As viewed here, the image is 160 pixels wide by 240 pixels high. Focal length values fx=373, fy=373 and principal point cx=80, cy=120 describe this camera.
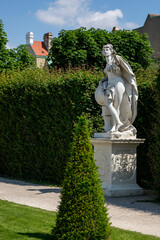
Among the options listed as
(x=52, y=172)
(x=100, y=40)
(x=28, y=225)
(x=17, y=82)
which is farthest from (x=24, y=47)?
(x=28, y=225)

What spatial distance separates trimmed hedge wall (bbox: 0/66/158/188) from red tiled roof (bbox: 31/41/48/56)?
35.4 meters

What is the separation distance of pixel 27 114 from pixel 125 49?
9437mm

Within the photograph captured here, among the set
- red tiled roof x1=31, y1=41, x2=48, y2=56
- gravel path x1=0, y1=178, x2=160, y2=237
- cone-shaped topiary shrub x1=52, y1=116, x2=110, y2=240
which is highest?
red tiled roof x1=31, y1=41, x2=48, y2=56

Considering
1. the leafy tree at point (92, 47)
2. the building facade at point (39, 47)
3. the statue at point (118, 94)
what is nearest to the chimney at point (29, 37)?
the building facade at point (39, 47)

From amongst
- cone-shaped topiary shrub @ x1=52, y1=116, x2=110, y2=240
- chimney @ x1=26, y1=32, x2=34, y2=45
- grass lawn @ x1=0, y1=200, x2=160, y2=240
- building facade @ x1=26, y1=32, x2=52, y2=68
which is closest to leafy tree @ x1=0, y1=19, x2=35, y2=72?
grass lawn @ x1=0, y1=200, x2=160, y2=240

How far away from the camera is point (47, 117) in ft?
36.3

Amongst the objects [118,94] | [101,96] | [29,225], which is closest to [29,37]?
[101,96]

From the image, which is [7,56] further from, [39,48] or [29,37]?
[29,37]

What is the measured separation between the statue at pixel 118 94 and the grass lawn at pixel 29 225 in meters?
2.89

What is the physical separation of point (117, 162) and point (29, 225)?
135 inches

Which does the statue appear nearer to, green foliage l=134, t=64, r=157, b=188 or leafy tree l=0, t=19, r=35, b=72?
green foliage l=134, t=64, r=157, b=188

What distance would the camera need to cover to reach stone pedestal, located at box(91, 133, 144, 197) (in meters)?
8.49

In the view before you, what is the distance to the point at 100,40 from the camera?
1962cm

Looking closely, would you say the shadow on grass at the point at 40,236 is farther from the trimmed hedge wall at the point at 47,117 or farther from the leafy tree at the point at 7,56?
the leafy tree at the point at 7,56
